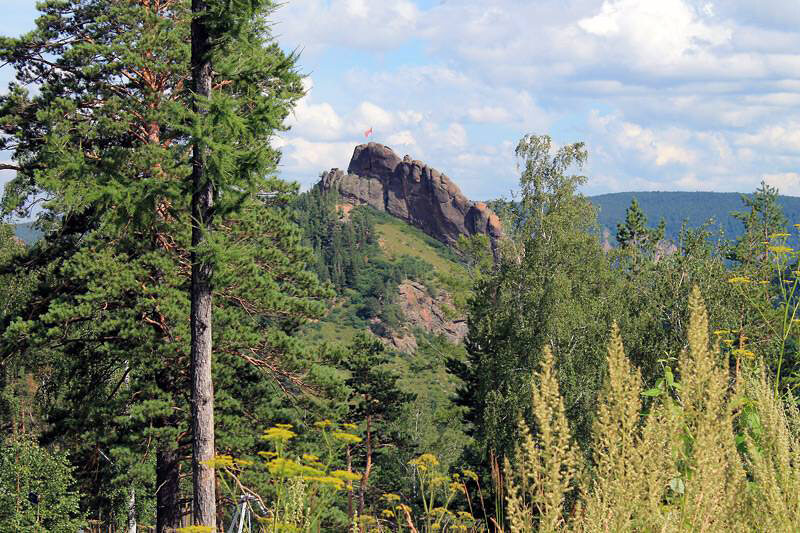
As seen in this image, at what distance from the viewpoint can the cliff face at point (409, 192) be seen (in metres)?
153

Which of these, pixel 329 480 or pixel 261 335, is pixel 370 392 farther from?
pixel 329 480

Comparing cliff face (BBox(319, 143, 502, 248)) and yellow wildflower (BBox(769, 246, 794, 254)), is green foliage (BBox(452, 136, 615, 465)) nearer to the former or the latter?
yellow wildflower (BBox(769, 246, 794, 254))

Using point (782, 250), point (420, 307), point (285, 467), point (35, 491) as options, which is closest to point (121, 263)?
point (35, 491)

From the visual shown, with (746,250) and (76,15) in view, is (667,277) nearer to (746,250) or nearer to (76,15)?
(746,250)

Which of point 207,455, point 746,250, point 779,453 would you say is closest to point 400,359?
point 746,250

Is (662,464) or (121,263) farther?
(121,263)

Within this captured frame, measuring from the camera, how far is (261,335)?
14.1 meters

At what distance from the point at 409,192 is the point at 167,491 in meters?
147

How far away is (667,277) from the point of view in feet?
66.1

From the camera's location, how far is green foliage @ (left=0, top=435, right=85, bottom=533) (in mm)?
16047

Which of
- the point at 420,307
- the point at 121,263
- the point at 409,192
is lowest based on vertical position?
the point at 420,307

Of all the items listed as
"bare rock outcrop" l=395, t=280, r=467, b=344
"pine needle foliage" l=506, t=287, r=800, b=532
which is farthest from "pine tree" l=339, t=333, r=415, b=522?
"bare rock outcrop" l=395, t=280, r=467, b=344

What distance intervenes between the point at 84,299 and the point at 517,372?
42.2 ft

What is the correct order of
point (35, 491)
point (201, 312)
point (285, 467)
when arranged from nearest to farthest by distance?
point (285, 467) < point (201, 312) < point (35, 491)
